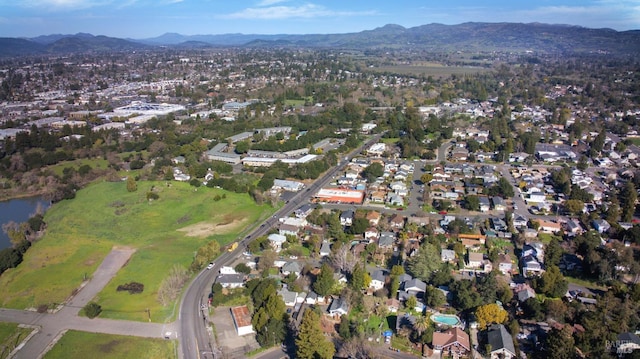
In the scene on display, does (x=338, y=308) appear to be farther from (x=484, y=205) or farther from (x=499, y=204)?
(x=499, y=204)

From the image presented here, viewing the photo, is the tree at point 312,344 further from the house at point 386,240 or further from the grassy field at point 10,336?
the grassy field at point 10,336

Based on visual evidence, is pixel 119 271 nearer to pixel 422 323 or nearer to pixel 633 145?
pixel 422 323

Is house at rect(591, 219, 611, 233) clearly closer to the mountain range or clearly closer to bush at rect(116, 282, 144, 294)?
bush at rect(116, 282, 144, 294)

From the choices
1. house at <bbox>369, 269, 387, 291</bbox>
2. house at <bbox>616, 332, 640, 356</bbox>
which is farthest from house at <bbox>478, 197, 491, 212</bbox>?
house at <bbox>616, 332, 640, 356</bbox>

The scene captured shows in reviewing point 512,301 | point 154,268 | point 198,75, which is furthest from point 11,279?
point 198,75

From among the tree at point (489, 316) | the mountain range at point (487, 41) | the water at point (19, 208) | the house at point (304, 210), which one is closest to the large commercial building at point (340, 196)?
the house at point (304, 210)

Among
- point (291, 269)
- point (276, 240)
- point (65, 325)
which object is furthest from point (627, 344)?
point (65, 325)

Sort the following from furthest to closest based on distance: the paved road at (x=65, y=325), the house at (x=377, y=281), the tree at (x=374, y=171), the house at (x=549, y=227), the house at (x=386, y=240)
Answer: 1. the tree at (x=374, y=171)
2. the house at (x=549, y=227)
3. the house at (x=386, y=240)
4. the house at (x=377, y=281)
5. the paved road at (x=65, y=325)
